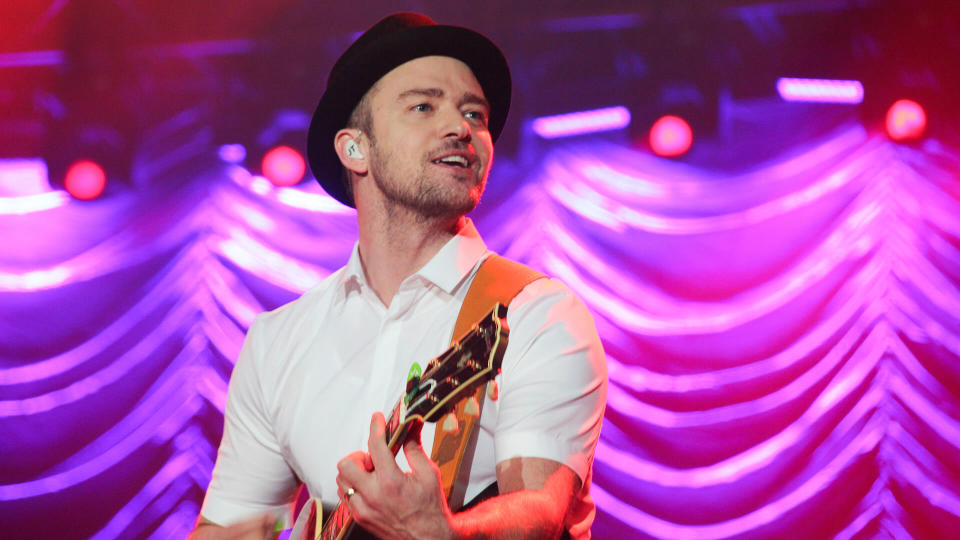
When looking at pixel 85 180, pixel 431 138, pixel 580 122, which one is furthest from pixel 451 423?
pixel 85 180

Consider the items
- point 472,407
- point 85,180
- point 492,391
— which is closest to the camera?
point 472,407

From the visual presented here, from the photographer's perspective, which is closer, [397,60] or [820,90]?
[397,60]

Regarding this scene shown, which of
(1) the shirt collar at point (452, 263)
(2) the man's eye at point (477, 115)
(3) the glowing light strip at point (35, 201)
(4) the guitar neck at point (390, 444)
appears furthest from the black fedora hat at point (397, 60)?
(3) the glowing light strip at point (35, 201)

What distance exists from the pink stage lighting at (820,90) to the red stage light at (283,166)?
2.95m

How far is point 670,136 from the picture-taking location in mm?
4785

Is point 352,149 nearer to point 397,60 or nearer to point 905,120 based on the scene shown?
point 397,60

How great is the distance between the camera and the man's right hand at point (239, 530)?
207 cm

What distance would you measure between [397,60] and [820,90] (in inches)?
140

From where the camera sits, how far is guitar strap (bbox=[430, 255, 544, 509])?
166cm

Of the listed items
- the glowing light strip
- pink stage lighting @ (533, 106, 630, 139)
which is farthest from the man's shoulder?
the glowing light strip

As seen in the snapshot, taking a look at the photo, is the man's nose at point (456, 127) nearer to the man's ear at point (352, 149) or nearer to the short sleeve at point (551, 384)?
the man's ear at point (352, 149)

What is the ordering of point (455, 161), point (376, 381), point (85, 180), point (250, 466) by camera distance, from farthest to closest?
point (85, 180)
point (250, 466)
point (455, 161)
point (376, 381)

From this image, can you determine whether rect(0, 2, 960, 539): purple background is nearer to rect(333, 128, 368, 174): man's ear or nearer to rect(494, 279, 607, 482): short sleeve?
rect(333, 128, 368, 174): man's ear

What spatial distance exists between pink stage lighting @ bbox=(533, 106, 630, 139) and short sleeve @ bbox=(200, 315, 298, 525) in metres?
2.97
